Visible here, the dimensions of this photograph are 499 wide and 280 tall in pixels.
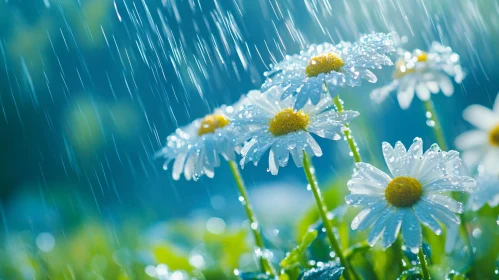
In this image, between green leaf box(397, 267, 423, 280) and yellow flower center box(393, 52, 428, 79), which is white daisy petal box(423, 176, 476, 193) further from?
yellow flower center box(393, 52, 428, 79)

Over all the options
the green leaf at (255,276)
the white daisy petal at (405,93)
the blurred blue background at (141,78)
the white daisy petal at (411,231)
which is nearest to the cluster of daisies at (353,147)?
the white daisy petal at (411,231)

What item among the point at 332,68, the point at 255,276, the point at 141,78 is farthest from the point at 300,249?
the point at 141,78

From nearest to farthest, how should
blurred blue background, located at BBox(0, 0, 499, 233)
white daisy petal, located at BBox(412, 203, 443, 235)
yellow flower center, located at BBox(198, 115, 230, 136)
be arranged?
1. white daisy petal, located at BBox(412, 203, 443, 235)
2. yellow flower center, located at BBox(198, 115, 230, 136)
3. blurred blue background, located at BBox(0, 0, 499, 233)

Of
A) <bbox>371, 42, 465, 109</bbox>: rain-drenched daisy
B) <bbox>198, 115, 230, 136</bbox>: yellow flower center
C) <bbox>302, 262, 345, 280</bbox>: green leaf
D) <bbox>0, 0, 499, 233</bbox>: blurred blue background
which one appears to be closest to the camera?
<bbox>302, 262, 345, 280</bbox>: green leaf

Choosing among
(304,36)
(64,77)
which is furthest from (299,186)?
(64,77)

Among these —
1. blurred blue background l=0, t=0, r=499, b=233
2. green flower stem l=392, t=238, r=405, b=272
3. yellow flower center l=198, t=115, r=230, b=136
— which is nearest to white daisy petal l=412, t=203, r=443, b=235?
green flower stem l=392, t=238, r=405, b=272

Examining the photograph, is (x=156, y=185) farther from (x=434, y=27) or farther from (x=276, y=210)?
(x=434, y=27)

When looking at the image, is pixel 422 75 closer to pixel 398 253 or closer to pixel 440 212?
pixel 398 253
